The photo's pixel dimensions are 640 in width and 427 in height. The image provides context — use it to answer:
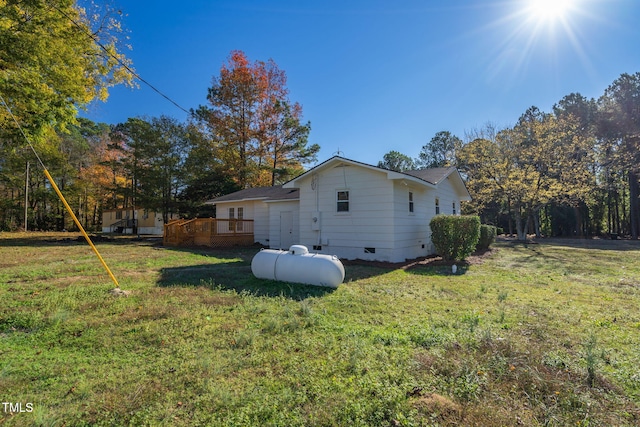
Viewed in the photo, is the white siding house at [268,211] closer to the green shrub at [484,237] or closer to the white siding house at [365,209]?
the white siding house at [365,209]

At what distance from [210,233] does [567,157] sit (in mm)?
27529

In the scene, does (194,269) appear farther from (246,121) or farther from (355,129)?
(246,121)

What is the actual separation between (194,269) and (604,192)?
126 feet

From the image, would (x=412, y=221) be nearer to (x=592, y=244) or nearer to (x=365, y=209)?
(x=365, y=209)

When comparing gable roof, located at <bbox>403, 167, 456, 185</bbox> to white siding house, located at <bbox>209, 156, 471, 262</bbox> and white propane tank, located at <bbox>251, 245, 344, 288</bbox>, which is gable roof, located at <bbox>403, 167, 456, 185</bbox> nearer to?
white siding house, located at <bbox>209, 156, 471, 262</bbox>

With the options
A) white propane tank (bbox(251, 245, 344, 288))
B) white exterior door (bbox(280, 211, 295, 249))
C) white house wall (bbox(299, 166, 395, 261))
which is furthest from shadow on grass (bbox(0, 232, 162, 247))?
white propane tank (bbox(251, 245, 344, 288))

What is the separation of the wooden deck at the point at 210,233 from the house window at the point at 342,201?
764 centimetres

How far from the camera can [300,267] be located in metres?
6.89

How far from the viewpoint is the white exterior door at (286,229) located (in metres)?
15.3

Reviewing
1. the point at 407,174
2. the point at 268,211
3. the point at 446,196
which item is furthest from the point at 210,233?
the point at 446,196

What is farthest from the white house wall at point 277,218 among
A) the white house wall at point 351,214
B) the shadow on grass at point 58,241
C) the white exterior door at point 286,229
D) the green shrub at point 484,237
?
the green shrub at point 484,237

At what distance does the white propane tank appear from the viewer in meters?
6.65

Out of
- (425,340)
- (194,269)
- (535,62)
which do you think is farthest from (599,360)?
(535,62)

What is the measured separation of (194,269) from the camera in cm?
916
